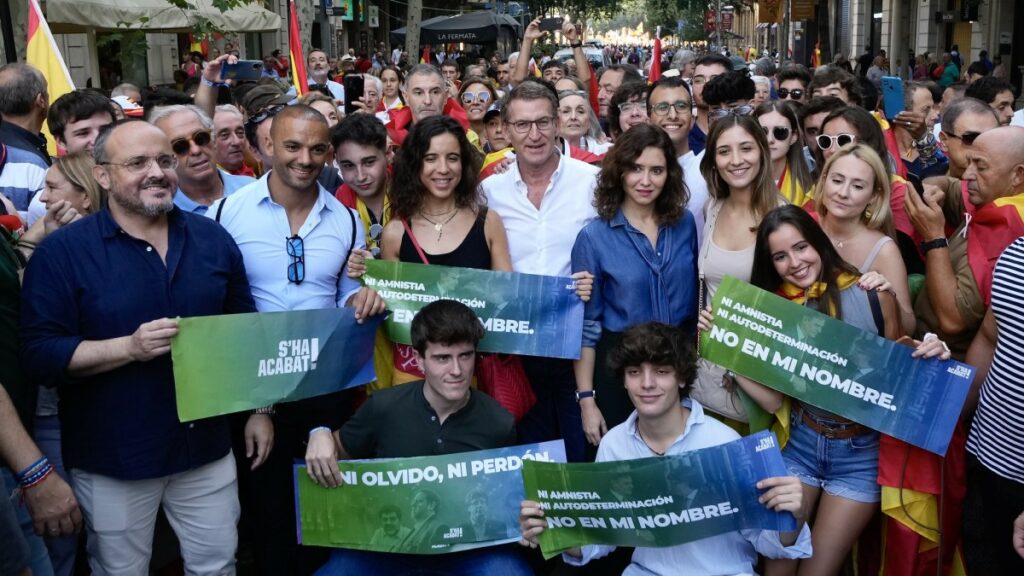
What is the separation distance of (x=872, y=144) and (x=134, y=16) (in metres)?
10.6

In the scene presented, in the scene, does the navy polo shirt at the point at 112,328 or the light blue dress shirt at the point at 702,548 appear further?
the light blue dress shirt at the point at 702,548

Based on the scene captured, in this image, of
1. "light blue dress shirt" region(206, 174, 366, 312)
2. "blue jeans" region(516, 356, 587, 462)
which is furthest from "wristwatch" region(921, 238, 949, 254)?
"light blue dress shirt" region(206, 174, 366, 312)

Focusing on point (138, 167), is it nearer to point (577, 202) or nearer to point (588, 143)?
point (577, 202)

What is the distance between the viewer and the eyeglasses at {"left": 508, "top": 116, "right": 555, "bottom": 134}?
188 inches

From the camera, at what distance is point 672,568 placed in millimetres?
3561

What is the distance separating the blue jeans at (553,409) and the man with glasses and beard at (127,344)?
1.54 meters

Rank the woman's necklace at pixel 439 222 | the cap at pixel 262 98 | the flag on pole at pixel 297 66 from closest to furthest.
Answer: the woman's necklace at pixel 439 222, the cap at pixel 262 98, the flag on pole at pixel 297 66

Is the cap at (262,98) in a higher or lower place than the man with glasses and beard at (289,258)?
higher

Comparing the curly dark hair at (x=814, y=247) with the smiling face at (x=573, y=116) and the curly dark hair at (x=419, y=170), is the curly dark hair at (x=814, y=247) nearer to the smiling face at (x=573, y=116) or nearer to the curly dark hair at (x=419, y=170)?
the curly dark hair at (x=419, y=170)

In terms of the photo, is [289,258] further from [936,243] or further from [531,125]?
[936,243]

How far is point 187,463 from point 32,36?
4.91m

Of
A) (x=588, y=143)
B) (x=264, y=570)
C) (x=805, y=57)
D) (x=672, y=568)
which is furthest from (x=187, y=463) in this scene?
(x=805, y=57)

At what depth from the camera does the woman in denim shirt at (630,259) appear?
4270 millimetres

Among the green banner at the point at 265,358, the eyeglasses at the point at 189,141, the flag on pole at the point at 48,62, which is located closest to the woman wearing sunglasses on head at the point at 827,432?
the green banner at the point at 265,358
